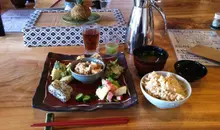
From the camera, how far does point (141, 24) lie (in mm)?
901

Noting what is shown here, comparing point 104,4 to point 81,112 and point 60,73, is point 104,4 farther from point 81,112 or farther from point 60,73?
point 81,112

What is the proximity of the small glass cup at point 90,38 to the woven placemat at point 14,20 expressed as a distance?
46cm

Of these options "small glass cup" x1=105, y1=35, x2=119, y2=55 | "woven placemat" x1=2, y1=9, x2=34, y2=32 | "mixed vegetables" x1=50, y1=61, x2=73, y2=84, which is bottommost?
"woven placemat" x1=2, y1=9, x2=34, y2=32

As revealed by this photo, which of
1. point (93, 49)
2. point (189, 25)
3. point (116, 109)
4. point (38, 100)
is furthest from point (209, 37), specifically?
point (38, 100)

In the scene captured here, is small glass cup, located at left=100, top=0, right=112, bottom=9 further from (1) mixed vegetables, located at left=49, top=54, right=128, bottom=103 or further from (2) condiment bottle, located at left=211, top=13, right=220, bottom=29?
(1) mixed vegetables, located at left=49, top=54, right=128, bottom=103

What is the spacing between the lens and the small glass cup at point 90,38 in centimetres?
94

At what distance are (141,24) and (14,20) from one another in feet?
3.28

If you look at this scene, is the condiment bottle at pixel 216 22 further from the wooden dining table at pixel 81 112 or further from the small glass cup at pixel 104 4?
the small glass cup at pixel 104 4

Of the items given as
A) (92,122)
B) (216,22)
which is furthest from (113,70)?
(216,22)

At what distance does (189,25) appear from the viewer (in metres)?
1.29

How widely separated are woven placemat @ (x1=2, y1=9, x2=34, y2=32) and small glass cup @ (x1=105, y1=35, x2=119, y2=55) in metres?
0.50

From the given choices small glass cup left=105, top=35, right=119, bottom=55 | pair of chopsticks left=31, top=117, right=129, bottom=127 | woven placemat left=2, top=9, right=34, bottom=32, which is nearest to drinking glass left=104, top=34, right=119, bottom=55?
small glass cup left=105, top=35, right=119, bottom=55

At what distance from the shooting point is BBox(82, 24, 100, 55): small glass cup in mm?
941

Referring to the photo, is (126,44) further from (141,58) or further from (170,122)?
(170,122)
